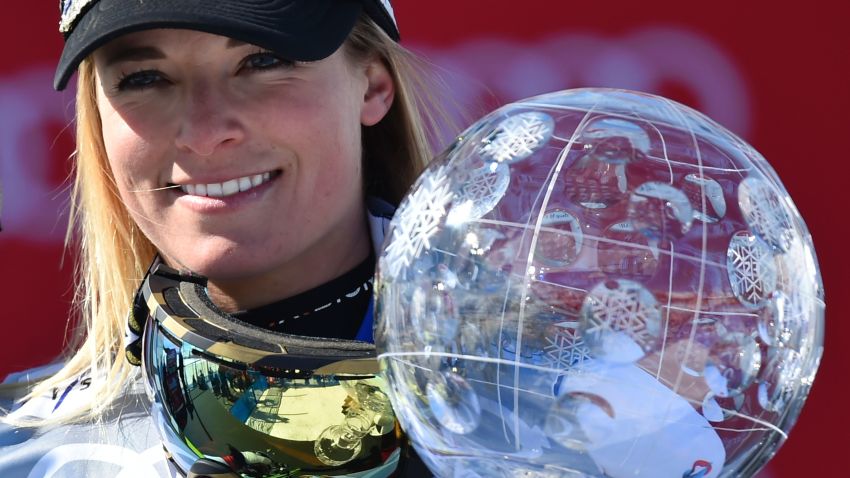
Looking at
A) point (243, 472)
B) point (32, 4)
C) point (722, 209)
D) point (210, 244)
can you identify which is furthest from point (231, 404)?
point (32, 4)

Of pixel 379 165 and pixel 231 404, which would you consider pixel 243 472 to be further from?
pixel 379 165

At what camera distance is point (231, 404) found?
1.22m

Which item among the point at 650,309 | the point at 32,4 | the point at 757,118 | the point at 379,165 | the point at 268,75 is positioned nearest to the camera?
the point at 650,309

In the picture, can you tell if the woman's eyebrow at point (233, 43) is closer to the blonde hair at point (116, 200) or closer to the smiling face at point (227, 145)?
the smiling face at point (227, 145)

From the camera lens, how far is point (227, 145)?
4.68 ft

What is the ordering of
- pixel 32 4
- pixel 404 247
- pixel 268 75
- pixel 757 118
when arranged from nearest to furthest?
pixel 404 247, pixel 268 75, pixel 757 118, pixel 32 4

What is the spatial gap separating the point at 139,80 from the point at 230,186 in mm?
199

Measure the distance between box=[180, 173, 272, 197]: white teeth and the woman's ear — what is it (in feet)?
0.82

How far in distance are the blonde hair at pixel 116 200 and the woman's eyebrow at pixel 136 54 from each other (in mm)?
219

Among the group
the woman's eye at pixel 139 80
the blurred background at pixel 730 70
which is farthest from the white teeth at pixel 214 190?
the blurred background at pixel 730 70

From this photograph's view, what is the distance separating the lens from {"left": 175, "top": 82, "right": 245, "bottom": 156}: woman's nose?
4.62ft

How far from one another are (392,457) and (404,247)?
1.14 ft

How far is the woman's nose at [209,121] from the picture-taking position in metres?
1.41

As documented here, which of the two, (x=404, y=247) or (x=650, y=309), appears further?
(x=404, y=247)
